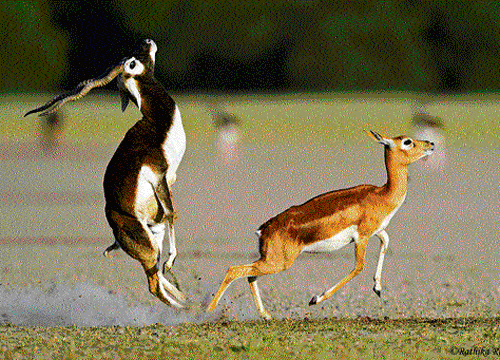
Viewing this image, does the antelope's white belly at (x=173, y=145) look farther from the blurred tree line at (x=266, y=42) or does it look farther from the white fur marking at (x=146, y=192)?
the blurred tree line at (x=266, y=42)

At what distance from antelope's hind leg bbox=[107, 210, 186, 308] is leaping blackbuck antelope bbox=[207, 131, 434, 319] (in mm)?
259

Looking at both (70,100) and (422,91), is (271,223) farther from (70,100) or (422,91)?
(422,91)

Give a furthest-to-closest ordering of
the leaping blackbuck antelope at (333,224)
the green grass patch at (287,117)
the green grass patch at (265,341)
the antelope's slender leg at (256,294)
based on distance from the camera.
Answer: the green grass patch at (287,117) < the antelope's slender leg at (256,294) < the leaping blackbuck antelope at (333,224) < the green grass patch at (265,341)

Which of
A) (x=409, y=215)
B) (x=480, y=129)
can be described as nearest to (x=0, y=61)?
(x=480, y=129)

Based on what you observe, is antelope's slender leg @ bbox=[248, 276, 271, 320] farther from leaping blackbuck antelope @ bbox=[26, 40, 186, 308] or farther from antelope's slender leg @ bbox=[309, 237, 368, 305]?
leaping blackbuck antelope @ bbox=[26, 40, 186, 308]

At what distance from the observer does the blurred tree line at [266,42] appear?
49.2m

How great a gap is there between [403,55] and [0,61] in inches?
765

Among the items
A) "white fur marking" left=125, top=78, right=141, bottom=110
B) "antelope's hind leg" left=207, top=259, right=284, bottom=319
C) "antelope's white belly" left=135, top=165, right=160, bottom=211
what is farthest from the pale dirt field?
"white fur marking" left=125, top=78, right=141, bottom=110

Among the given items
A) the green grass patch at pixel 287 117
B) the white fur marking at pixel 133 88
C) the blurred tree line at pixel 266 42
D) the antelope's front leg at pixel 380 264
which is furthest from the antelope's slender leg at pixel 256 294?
the blurred tree line at pixel 266 42

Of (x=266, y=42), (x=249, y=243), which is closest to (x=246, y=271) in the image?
(x=249, y=243)

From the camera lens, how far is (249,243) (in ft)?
32.3

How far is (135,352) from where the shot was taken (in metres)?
4.63

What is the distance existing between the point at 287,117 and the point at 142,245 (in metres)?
30.8

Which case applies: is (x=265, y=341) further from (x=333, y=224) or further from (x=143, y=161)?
(x=143, y=161)
